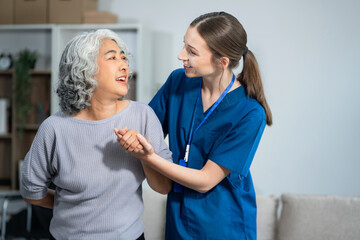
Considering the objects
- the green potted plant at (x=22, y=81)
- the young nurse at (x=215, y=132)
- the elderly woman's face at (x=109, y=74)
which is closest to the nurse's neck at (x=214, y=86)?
the young nurse at (x=215, y=132)

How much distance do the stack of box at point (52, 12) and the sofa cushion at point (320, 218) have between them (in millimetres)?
2364

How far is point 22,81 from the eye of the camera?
379cm

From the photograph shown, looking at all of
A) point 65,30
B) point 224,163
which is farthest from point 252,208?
point 65,30

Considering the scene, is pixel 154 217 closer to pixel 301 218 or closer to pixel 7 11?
pixel 301 218

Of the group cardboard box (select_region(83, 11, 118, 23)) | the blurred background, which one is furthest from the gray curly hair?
cardboard box (select_region(83, 11, 118, 23))

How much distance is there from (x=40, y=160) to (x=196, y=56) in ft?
1.96

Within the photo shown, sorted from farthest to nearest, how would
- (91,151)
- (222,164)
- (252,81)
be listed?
(252,81) → (222,164) → (91,151)

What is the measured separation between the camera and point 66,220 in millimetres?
1241

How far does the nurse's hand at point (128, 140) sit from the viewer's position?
1.13 meters

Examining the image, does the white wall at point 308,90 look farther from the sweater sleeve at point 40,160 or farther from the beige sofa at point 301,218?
the sweater sleeve at point 40,160

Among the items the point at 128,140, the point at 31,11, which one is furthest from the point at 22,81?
the point at 128,140

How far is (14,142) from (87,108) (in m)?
2.88

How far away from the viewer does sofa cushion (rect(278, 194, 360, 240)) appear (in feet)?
7.14

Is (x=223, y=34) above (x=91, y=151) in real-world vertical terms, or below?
above
